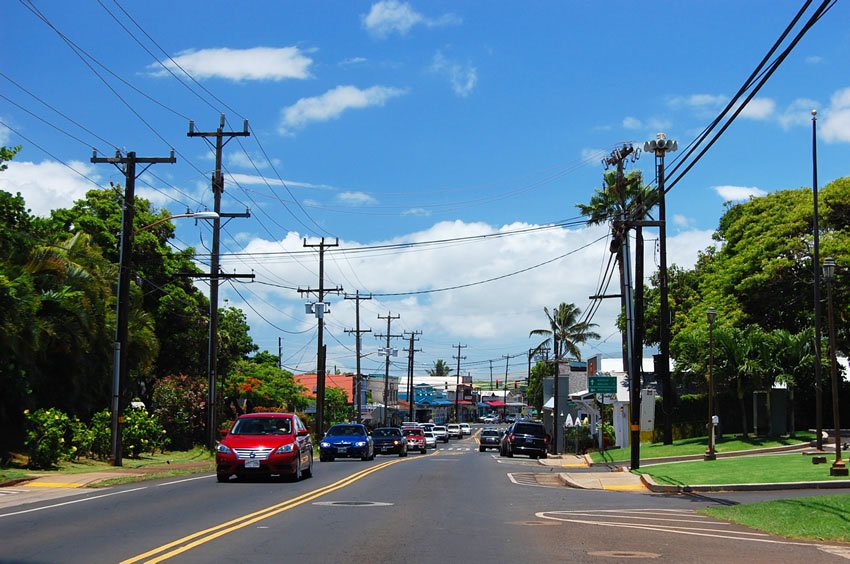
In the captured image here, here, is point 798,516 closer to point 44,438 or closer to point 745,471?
point 745,471

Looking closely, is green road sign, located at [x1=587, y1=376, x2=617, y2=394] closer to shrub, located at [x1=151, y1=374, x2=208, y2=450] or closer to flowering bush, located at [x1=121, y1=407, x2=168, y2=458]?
shrub, located at [x1=151, y1=374, x2=208, y2=450]

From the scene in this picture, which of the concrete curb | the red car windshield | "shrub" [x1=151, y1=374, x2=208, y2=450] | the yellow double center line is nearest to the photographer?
the yellow double center line

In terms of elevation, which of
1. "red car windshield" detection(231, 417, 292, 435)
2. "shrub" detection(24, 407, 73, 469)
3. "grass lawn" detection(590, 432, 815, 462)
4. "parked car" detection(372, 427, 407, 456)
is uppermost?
"red car windshield" detection(231, 417, 292, 435)

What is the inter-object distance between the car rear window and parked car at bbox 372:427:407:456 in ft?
18.4

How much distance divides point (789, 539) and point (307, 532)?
6.56 metres

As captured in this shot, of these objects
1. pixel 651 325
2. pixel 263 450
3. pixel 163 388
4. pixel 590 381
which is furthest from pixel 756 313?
pixel 263 450

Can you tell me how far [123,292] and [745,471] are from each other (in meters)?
18.4

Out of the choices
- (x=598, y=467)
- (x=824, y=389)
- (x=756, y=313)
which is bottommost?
(x=598, y=467)

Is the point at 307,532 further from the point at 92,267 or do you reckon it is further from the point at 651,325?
the point at 651,325

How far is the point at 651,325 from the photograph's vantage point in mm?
61406

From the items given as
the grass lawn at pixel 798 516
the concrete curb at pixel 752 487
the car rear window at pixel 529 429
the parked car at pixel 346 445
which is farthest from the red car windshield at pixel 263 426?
the car rear window at pixel 529 429

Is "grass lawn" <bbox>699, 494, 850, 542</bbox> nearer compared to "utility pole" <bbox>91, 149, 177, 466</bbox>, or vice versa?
"grass lawn" <bbox>699, 494, 850, 542</bbox>

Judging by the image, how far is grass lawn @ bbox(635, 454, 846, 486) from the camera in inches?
870

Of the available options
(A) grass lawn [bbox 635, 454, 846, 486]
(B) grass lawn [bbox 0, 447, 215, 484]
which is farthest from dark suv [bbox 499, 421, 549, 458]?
(A) grass lawn [bbox 635, 454, 846, 486]
